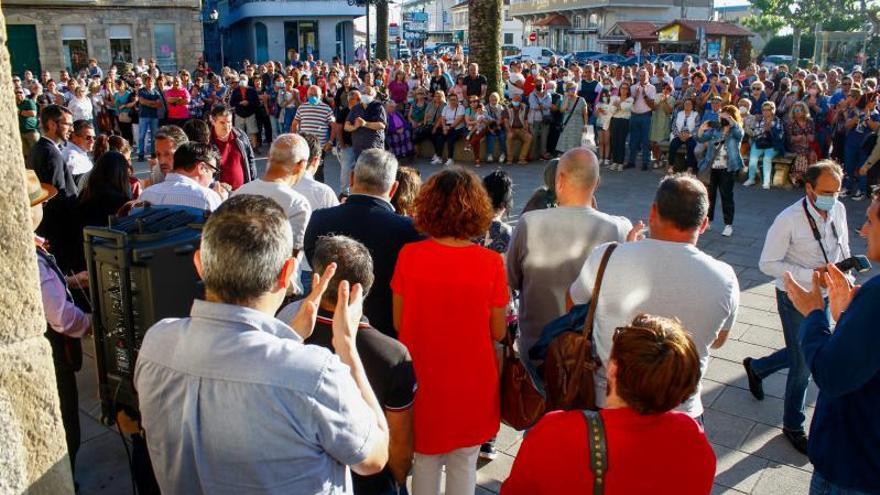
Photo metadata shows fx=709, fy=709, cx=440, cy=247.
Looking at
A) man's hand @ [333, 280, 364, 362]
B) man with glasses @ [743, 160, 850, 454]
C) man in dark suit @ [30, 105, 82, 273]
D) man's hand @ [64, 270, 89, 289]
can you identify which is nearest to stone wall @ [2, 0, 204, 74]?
A: man in dark suit @ [30, 105, 82, 273]

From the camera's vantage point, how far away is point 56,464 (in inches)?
68.6

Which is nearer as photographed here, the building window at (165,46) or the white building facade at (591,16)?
the building window at (165,46)

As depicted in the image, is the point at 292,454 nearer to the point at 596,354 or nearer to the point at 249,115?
the point at 596,354

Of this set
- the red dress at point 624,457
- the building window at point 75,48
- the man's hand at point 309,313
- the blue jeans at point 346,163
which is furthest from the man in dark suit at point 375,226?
the building window at point 75,48

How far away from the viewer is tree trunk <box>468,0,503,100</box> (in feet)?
46.0

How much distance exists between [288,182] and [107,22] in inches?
1182

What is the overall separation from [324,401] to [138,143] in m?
14.2

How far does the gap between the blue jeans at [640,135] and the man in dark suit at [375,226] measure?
1013 cm

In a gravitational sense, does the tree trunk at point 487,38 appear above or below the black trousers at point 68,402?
above

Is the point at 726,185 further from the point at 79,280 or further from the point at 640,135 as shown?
the point at 79,280

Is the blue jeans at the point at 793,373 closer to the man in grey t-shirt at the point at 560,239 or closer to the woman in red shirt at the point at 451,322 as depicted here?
the man in grey t-shirt at the point at 560,239

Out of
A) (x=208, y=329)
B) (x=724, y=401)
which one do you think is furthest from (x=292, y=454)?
(x=724, y=401)

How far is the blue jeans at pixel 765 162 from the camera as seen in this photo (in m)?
11.5

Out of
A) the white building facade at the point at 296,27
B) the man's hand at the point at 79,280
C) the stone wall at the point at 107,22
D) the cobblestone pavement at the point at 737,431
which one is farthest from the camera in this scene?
the white building facade at the point at 296,27
